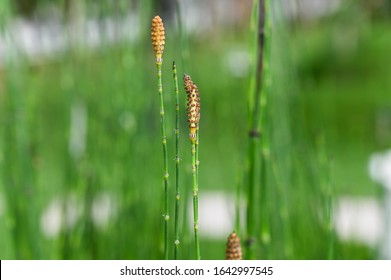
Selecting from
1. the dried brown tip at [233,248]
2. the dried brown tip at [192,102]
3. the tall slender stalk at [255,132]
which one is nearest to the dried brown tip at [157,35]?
the dried brown tip at [192,102]

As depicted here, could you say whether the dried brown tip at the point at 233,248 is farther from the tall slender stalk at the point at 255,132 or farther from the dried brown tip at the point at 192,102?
the tall slender stalk at the point at 255,132

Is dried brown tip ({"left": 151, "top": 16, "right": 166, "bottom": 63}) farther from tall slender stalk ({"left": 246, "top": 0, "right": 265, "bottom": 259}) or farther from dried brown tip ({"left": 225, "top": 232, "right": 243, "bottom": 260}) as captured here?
tall slender stalk ({"left": 246, "top": 0, "right": 265, "bottom": 259})

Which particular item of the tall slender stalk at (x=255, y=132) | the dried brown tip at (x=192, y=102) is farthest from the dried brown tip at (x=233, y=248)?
the tall slender stalk at (x=255, y=132)

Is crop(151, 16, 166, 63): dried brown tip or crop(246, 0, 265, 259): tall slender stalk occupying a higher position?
crop(151, 16, 166, 63): dried brown tip

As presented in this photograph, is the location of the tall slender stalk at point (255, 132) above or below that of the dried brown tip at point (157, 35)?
below

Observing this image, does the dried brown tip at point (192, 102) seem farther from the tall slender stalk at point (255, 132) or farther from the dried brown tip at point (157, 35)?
the tall slender stalk at point (255, 132)

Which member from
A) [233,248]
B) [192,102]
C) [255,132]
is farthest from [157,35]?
[255,132]

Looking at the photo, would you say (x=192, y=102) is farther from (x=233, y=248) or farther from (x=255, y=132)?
(x=255, y=132)

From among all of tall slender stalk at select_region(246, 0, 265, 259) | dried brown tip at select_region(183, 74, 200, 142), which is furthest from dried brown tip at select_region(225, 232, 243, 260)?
tall slender stalk at select_region(246, 0, 265, 259)

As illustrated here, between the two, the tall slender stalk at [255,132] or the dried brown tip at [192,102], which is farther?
the tall slender stalk at [255,132]

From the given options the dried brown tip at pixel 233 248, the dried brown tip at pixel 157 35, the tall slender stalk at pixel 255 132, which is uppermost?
the dried brown tip at pixel 157 35
